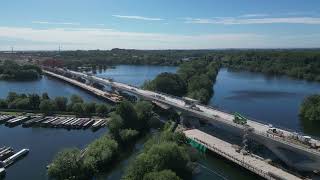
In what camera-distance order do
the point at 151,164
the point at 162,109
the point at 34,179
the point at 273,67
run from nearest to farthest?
the point at 151,164
the point at 34,179
the point at 162,109
the point at 273,67

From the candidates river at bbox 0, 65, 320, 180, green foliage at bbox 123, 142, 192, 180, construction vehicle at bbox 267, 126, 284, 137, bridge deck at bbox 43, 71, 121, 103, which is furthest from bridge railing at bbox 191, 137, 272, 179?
bridge deck at bbox 43, 71, 121, 103

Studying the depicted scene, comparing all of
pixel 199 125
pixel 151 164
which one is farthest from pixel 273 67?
pixel 151 164

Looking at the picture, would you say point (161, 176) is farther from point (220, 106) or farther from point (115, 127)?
point (220, 106)

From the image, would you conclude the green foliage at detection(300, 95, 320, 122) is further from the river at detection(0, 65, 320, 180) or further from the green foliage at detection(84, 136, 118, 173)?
the green foliage at detection(84, 136, 118, 173)

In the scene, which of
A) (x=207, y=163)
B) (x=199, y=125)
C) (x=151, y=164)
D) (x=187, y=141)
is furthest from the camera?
(x=199, y=125)

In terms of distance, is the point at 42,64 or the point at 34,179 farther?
the point at 42,64

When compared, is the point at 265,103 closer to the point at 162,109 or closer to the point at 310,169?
the point at 162,109

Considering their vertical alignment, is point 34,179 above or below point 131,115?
below
